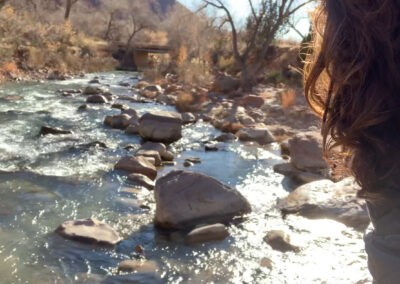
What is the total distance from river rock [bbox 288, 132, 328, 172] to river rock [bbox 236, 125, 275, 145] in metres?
1.88

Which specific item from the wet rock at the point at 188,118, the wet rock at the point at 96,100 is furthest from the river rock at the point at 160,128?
the wet rock at the point at 96,100

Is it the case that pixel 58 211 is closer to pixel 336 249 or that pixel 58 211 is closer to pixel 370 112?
pixel 336 249

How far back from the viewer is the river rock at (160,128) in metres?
9.86

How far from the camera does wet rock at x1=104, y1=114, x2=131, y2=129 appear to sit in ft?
35.6

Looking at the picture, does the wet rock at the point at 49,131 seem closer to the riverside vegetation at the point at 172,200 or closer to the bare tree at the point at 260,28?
the riverside vegetation at the point at 172,200

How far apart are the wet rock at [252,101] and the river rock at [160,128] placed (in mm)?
4431

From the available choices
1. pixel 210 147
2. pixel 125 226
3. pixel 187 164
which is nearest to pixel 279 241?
pixel 125 226

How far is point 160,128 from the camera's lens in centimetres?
991

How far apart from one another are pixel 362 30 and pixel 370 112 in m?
0.14

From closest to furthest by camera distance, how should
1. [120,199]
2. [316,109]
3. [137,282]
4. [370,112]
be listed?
[370,112]
[316,109]
[137,282]
[120,199]

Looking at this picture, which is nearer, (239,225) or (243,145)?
(239,225)

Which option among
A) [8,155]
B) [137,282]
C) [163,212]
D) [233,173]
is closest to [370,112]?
[137,282]

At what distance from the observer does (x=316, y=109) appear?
3.56 ft

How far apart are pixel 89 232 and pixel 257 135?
5849mm
